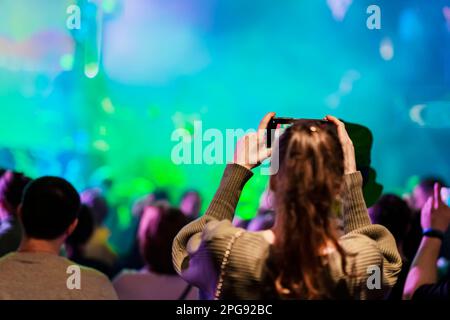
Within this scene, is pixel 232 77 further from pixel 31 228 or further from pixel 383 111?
pixel 31 228

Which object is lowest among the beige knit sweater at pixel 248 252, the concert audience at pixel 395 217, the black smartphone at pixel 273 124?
the concert audience at pixel 395 217

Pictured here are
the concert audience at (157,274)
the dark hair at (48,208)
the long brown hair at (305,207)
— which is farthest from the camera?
the concert audience at (157,274)

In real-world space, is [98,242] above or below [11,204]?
below

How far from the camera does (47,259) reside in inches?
57.3

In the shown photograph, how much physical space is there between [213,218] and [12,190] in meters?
1.36

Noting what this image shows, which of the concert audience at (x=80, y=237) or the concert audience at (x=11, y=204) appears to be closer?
the concert audience at (x=11, y=204)

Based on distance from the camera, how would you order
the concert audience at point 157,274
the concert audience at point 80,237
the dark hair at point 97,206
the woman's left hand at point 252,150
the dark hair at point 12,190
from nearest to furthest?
the woman's left hand at point 252,150 < the concert audience at point 157,274 < the dark hair at point 12,190 < the concert audience at point 80,237 < the dark hair at point 97,206

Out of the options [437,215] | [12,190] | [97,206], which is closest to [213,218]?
[437,215]

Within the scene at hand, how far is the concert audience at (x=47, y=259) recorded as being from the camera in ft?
4.53

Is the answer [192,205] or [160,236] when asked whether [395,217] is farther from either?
[192,205]

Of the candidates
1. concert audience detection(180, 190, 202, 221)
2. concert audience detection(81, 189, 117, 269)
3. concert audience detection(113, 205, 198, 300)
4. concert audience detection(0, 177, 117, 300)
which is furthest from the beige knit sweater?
concert audience detection(180, 190, 202, 221)

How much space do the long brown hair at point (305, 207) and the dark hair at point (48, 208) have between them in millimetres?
725

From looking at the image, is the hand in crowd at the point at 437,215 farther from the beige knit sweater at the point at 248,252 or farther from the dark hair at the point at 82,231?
the dark hair at the point at 82,231

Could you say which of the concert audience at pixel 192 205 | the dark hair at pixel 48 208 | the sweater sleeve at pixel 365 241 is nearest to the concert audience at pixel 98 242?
the concert audience at pixel 192 205
